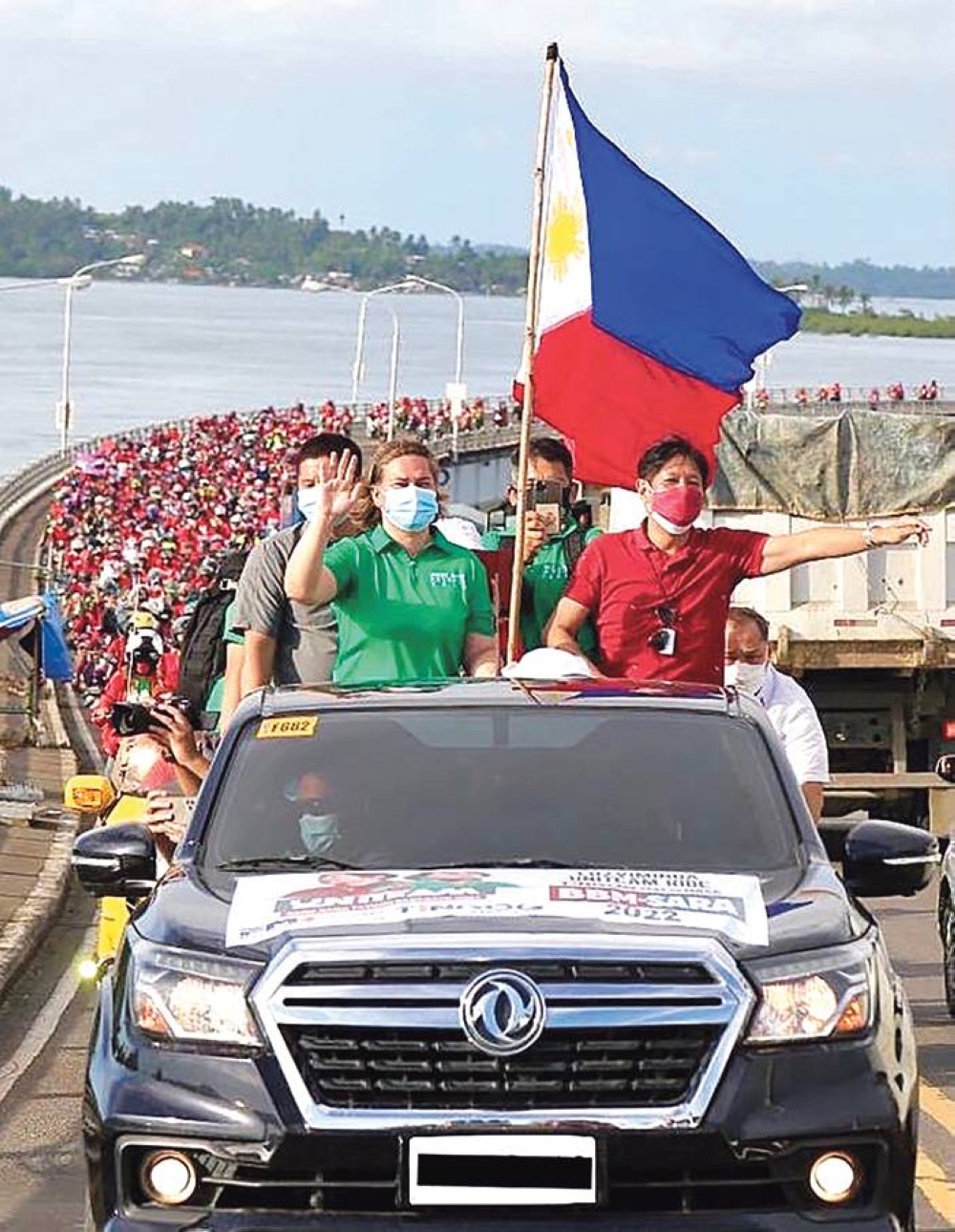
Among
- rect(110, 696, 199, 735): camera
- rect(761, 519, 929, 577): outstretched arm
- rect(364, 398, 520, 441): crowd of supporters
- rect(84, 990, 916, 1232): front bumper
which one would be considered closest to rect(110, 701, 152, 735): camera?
rect(110, 696, 199, 735): camera

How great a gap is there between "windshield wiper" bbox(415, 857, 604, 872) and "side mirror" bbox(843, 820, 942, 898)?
2.44ft

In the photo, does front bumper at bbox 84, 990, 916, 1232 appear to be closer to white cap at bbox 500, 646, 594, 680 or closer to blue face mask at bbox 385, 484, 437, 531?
white cap at bbox 500, 646, 594, 680

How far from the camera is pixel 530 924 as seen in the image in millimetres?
6125

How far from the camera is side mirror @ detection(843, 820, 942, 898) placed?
280 inches

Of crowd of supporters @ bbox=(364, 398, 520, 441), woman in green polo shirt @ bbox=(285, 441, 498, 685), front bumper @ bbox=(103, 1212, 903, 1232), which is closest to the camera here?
front bumper @ bbox=(103, 1212, 903, 1232)

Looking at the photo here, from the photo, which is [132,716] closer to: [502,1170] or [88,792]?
[88,792]

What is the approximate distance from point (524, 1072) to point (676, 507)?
157 inches

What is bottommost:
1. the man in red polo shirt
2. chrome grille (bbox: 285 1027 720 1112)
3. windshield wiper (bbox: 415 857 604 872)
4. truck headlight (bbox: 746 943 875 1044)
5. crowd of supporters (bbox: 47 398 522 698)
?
crowd of supporters (bbox: 47 398 522 698)

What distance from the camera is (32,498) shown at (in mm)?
88562

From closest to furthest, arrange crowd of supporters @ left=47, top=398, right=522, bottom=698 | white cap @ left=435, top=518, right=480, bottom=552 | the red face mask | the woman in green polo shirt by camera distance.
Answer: the woman in green polo shirt → the red face mask → white cap @ left=435, top=518, right=480, bottom=552 → crowd of supporters @ left=47, top=398, right=522, bottom=698

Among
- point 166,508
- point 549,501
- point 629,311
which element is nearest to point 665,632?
point 549,501

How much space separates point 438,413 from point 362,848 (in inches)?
3841

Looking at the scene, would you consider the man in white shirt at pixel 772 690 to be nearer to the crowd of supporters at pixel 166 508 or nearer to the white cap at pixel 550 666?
the white cap at pixel 550 666

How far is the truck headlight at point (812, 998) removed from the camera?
19.8 ft
